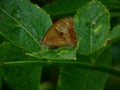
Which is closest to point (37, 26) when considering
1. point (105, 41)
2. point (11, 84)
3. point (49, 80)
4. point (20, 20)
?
point (20, 20)

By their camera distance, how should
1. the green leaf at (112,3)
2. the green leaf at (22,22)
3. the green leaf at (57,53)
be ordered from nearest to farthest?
the green leaf at (57,53)
the green leaf at (22,22)
the green leaf at (112,3)

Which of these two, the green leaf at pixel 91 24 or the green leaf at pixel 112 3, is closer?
the green leaf at pixel 91 24

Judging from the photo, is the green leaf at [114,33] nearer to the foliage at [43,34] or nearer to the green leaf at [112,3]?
the foliage at [43,34]

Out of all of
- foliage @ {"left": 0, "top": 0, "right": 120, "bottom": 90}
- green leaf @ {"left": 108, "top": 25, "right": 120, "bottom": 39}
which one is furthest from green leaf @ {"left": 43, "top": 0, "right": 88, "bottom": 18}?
green leaf @ {"left": 108, "top": 25, "right": 120, "bottom": 39}

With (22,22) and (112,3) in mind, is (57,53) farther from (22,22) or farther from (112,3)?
(112,3)

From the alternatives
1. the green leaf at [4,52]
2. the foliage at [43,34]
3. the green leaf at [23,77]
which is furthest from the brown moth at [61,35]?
the green leaf at [23,77]

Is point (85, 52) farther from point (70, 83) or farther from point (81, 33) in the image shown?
point (70, 83)

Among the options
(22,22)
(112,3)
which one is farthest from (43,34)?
(112,3)
